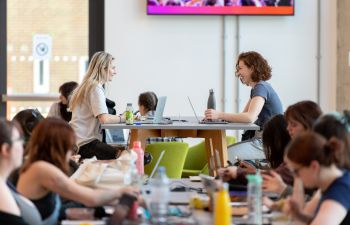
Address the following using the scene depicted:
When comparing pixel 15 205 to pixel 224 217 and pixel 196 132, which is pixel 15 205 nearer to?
pixel 224 217

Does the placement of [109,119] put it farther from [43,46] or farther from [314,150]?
[314,150]

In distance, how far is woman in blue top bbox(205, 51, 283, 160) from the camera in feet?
22.1

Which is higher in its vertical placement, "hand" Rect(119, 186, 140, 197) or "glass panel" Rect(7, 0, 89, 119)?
"glass panel" Rect(7, 0, 89, 119)

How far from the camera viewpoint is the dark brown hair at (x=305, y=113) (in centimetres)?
392

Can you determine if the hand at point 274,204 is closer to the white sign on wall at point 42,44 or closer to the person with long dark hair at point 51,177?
the person with long dark hair at point 51,177

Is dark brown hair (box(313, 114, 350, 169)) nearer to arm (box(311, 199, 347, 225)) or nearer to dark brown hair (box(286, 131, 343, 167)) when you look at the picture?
dark brown hair (box(286, 131, 343, 167))

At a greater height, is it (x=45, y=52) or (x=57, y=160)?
(x=45, y=52)

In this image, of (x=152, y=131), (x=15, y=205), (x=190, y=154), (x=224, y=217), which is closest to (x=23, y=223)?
(x=15, y=205)

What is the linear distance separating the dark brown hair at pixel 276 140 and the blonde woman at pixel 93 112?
9.06ft

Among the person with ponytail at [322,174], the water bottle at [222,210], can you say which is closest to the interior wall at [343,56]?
the person with ponytail at [322,174]

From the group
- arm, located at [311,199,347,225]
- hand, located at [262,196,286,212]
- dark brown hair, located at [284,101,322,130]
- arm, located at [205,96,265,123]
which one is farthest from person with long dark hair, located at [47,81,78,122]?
arm, located at [311,199,347,225]

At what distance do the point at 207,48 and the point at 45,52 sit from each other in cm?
205

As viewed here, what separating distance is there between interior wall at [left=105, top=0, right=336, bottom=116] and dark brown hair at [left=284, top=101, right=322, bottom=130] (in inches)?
212

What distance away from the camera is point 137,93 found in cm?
936
